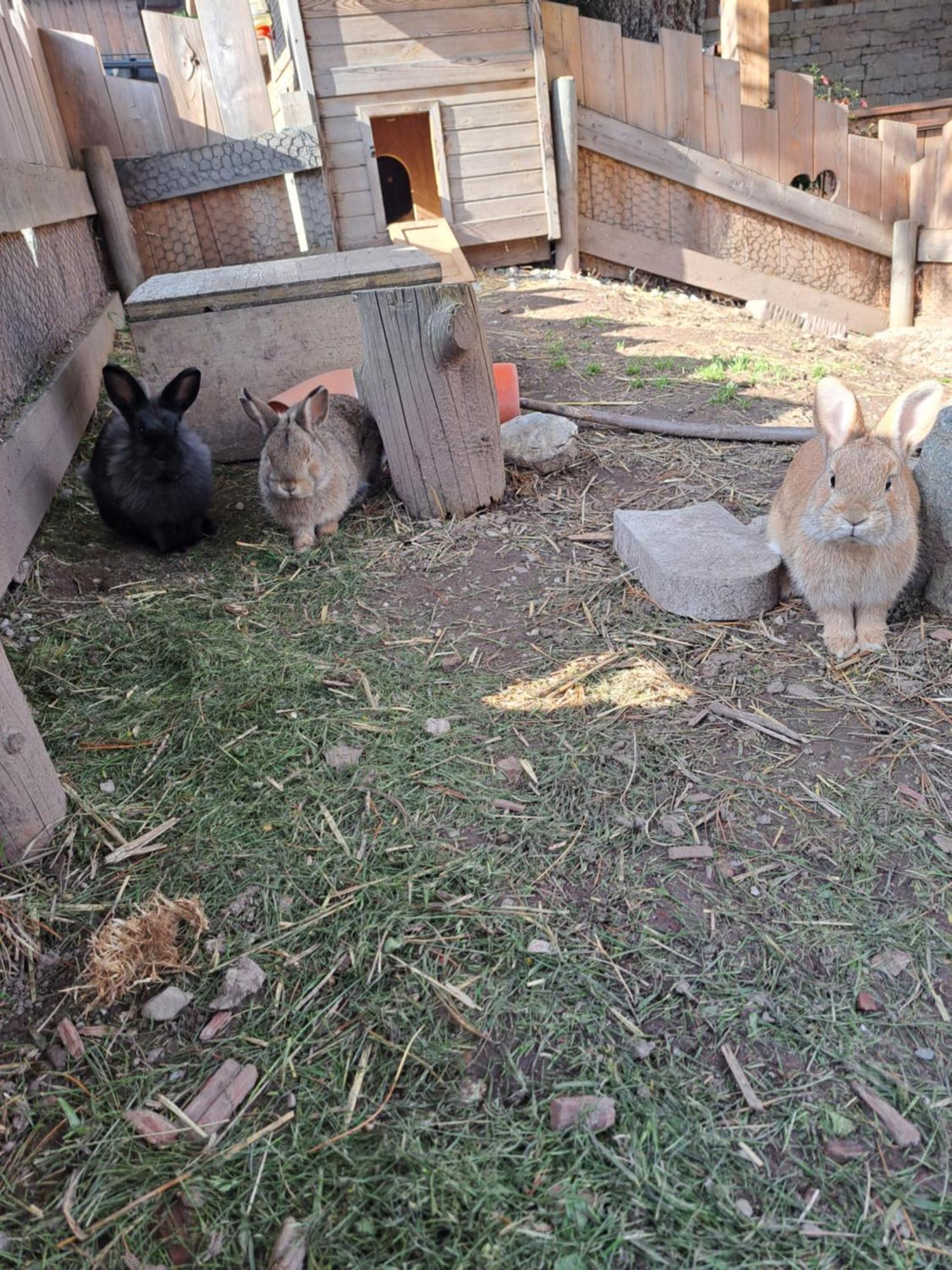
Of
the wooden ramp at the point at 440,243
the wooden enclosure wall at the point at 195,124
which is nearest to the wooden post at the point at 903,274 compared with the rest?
the wooden ramp at the point at 440,243

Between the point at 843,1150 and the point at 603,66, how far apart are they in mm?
9371

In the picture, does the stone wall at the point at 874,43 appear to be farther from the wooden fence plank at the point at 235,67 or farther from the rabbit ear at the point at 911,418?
the rabbit ear at the point at 911,418

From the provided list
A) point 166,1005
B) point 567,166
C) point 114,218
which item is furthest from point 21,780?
point 567,166

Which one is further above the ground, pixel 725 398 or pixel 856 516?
pixel 856 516

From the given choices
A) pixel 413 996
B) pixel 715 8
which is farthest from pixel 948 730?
pixel 715 8

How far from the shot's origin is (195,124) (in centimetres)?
778

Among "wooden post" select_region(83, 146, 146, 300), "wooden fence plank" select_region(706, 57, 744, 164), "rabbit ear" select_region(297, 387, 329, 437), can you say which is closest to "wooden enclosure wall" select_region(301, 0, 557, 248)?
"wooden fence plank" select_region(706, 57, 744, 164)

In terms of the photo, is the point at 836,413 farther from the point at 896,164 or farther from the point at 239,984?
the point at 896,164

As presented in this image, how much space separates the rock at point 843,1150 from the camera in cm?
165

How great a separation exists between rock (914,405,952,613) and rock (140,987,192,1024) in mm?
2879

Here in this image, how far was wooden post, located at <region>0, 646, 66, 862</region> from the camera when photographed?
2.25 metres

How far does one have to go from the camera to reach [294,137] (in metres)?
7.86

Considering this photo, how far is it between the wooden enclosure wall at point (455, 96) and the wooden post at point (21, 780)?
7308 mm

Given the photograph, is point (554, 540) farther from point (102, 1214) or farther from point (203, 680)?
point (102, 1214)
